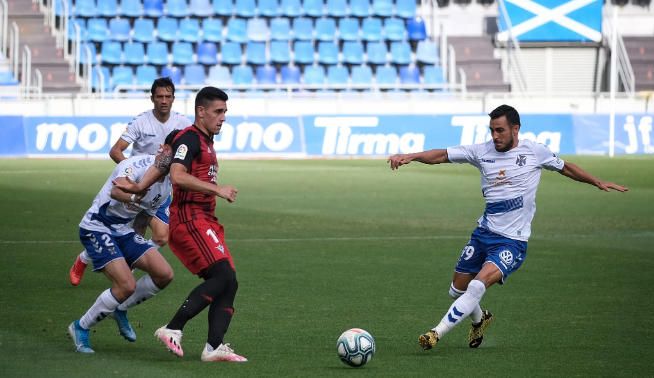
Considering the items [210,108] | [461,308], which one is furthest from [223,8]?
[210,108]

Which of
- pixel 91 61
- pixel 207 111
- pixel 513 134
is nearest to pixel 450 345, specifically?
pixel 513 134

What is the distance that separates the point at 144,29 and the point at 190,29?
161 centimetres

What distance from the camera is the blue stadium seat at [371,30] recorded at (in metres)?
44.5

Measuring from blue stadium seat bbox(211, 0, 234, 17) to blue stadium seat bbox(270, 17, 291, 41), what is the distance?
5.08 ft

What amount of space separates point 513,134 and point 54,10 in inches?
1410

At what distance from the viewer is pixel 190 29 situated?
43.7 meters

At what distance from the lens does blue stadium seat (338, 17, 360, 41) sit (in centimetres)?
4431

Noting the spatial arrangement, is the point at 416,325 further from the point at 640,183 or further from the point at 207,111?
the point at 640,183

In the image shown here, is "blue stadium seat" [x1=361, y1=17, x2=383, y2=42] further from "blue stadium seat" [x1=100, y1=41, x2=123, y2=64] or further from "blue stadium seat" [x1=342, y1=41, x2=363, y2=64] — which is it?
"blue stadium seat" [x1=100, y1=41, x2=123, y2=64]

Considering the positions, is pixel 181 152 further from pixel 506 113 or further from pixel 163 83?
pixel 163 83

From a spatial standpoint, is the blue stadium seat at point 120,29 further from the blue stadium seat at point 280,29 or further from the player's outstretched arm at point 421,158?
the player's outstretched arm at point 421,158

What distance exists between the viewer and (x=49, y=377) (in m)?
7.84

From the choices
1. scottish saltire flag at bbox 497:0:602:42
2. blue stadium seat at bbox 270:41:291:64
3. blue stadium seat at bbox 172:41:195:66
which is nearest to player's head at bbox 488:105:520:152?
blue stadium seat at bbox 270:41:291:64

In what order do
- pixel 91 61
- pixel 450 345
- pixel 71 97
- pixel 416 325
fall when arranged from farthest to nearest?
pixel 91 61 → pixel 71 97 → pixel 416 325 → pixel 450 345
